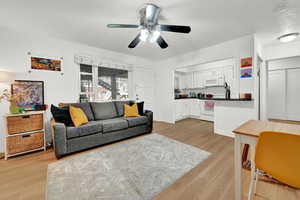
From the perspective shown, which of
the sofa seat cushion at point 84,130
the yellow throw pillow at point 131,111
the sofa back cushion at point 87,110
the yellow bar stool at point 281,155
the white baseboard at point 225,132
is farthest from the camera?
the yellow throw pillow at point 131,111

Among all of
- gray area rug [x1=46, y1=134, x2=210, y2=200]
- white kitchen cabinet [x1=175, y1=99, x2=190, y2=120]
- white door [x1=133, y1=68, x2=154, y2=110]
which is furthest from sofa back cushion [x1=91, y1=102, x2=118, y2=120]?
white kitchen cabinet [x1=175, y1=99, x2=190, y2=120]

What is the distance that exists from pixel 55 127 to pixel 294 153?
2.96 m

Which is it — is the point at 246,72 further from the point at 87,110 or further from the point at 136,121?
the point at 87,110

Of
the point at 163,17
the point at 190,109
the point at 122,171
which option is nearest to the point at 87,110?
the point at 122,171

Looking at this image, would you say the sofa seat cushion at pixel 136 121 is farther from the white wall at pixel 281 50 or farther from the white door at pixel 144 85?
the white wall at pixel 281 50

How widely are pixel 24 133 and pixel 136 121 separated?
86.5 inches

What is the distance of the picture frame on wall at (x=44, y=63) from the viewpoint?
277 centimetres

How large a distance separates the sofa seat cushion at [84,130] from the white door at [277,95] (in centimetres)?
624

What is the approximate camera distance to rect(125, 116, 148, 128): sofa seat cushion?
123 inches

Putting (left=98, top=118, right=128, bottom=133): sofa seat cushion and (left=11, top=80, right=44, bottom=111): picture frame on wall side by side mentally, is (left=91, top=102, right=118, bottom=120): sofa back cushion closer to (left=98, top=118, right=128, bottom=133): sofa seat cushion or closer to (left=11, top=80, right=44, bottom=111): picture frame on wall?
(left=98, top=118, right=128, bottom=133): sofa seat cushion

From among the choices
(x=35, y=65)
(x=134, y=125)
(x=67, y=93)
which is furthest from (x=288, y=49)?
(x=35, y=65)

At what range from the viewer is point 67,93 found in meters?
3.24

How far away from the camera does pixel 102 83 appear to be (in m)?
3.97

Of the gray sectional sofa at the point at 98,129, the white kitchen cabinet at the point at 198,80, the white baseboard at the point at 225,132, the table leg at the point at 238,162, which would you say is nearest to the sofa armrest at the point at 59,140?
the gray sectional sofa at the point at 98,129
